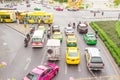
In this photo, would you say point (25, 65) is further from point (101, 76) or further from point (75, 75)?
point (101, 76)

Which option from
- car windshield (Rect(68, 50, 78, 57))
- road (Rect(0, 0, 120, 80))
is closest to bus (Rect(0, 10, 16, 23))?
road (Rect(0, 0, 120, 80))

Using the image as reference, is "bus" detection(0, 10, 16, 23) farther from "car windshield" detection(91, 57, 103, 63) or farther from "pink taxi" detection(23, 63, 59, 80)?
"car windshield" detection(91, 57, 103, 63)

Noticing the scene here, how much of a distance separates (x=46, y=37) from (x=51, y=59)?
1270 centimetres

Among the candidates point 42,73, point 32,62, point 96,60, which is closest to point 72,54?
point 96,60

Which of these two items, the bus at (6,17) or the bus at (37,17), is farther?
the bus at (6,17)

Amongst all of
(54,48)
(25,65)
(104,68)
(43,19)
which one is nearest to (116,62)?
(104,68)

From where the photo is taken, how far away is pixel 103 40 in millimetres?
37750

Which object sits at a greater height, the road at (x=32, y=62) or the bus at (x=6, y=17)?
the bus at (x=6, y=17)

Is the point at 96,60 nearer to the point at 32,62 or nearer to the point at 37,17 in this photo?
the point at 32,62

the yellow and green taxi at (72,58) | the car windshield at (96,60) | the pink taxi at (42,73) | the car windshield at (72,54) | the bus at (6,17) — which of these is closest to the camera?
the pink taxi at (42,73)

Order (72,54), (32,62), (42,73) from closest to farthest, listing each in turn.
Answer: (42,73) < (72,54) < (32,62)

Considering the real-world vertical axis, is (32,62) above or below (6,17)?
below

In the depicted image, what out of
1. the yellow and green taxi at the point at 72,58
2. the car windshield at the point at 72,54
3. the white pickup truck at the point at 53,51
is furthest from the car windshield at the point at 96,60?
the white pickup truck at the point at 53,51

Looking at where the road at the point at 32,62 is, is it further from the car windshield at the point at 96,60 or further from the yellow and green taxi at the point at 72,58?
the car windshield at the point at 96,60
